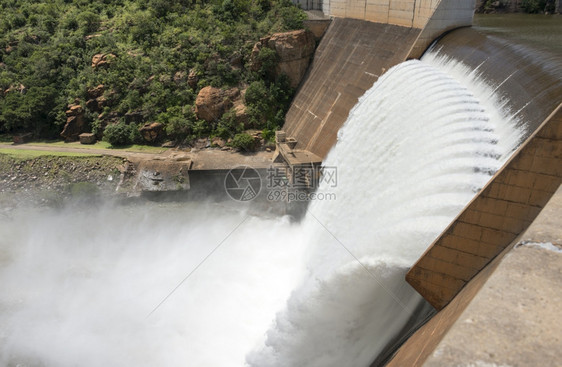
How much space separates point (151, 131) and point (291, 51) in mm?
8347

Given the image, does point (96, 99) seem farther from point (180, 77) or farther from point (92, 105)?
point (180, 77)

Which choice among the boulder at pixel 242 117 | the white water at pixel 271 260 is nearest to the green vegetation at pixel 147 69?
the boulder at pixel 242 117

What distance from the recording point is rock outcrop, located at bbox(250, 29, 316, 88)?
20.7 meters

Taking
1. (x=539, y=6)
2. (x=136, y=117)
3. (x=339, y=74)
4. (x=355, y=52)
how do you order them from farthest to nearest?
(x=539, y=6) < (x=136, y=117) < (x=339, y=74) < (x=355, y=52)

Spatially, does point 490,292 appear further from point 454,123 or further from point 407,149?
point 407,149

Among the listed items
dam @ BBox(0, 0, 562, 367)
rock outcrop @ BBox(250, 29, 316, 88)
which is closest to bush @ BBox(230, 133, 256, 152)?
dam @ BBox(0, 0, 562, 367)

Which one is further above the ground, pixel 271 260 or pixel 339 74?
pixel 339 74

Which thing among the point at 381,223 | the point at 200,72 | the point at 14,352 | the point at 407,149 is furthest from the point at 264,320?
the point at 200,72

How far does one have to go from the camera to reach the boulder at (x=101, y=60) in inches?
900

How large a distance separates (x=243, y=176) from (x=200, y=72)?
7.47m
